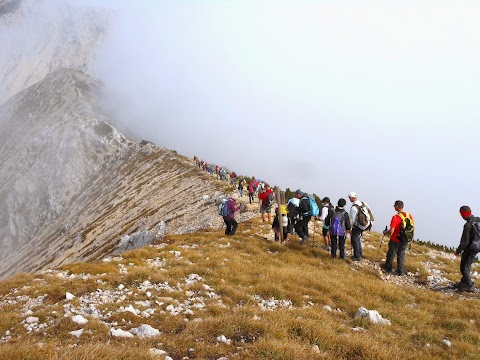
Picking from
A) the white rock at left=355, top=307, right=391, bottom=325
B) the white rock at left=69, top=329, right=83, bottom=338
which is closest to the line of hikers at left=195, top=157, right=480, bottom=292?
the white rock at left=355, top=307, right=391, bottom=325

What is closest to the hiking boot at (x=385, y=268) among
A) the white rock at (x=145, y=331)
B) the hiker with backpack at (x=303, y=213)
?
the hiker with backpack at (x=303, y=213)

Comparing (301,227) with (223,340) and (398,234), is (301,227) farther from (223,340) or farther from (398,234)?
(223,340)

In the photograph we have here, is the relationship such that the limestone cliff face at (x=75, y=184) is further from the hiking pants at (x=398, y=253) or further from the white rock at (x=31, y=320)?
the white rock at (x=31, y=320)

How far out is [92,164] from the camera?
103m

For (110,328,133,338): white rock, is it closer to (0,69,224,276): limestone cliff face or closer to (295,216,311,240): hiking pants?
(295,216,311,240): hiking pants

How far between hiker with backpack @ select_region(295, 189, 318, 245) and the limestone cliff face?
1082 cm

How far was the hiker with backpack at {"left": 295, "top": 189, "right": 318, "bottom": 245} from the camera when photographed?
728 inches

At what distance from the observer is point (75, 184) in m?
100

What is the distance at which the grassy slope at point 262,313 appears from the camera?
6.82 metres

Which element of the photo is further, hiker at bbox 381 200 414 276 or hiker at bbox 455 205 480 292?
A: hiker at bbox 381 200 414 276

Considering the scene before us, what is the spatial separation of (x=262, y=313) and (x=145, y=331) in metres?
2.96

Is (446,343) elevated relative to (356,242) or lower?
lower

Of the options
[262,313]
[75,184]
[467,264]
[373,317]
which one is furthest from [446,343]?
[75,184]

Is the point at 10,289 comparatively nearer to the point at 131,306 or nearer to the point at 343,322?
the point at 131,306
